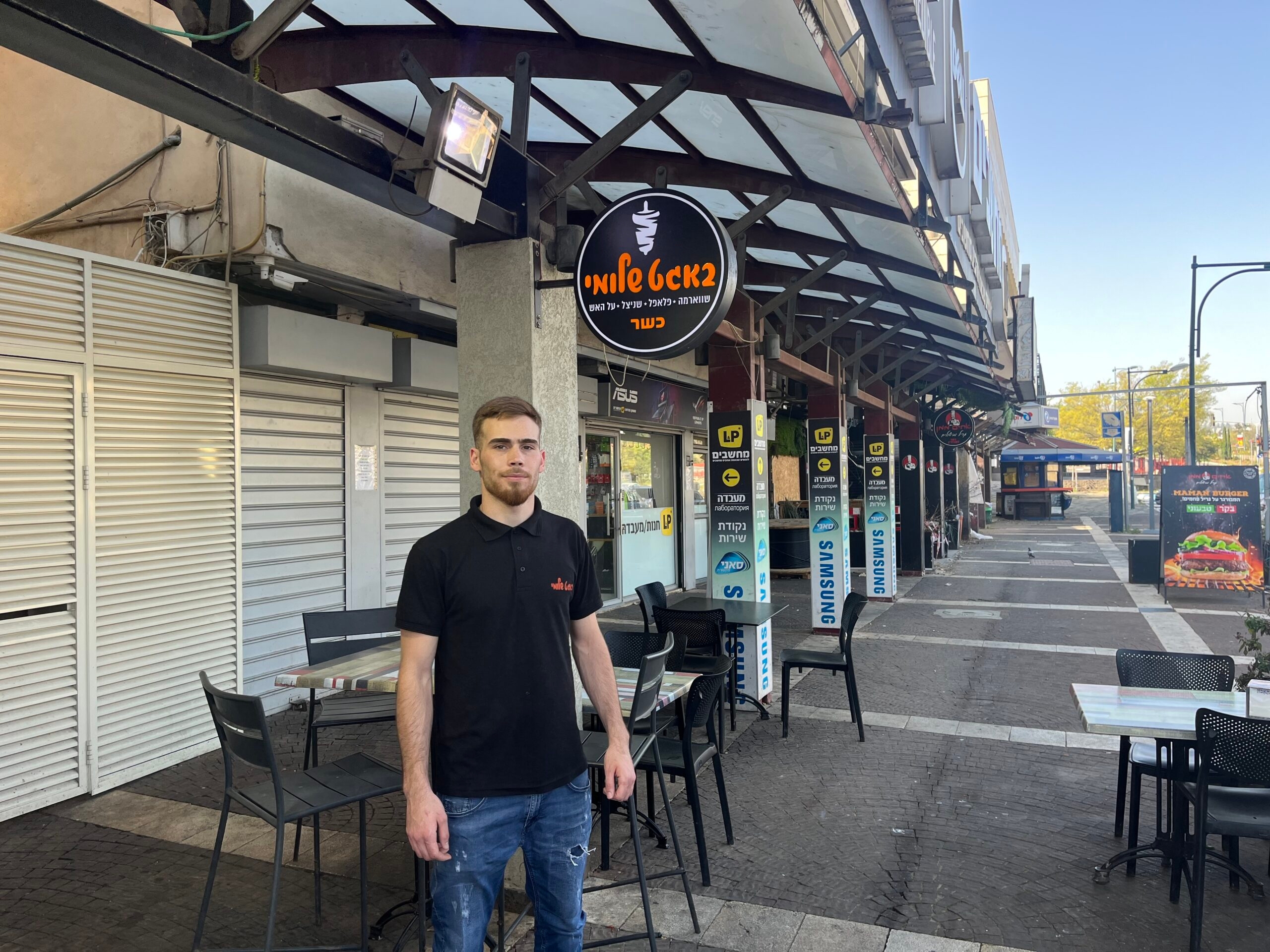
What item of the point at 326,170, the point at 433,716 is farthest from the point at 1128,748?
the point at 326,170

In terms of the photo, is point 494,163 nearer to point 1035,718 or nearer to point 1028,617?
point 1035,718

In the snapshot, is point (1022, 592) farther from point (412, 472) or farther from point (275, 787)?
point (275, 787)

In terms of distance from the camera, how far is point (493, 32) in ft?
13.7

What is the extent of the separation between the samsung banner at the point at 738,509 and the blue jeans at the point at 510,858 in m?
5.41

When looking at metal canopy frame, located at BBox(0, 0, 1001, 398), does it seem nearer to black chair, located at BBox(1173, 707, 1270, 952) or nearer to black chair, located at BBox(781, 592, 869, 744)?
black chair, located at BBox(781, 592, 869, 744)

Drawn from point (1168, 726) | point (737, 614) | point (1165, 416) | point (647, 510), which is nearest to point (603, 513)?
point (647, 510)

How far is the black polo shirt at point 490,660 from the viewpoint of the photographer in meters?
2.34

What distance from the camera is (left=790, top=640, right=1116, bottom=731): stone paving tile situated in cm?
704

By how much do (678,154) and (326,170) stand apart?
2.86 meters

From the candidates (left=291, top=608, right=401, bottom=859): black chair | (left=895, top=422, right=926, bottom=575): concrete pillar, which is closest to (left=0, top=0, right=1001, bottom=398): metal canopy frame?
(left=291, top=608, right=401, bottom=859): black chair

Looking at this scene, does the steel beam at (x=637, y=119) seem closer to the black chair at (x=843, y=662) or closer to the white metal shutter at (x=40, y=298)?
the white metal shutter at (x=40, y=298)

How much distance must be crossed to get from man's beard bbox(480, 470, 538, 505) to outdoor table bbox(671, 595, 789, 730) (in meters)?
3.99

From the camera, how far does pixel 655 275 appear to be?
4.01m

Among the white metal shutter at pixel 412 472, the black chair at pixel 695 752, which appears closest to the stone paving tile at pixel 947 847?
the black chair at pixel 695 752
